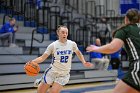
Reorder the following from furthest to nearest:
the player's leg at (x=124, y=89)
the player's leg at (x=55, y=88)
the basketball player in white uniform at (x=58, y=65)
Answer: the basketball player in white uniform at (x=58, y=65), the player's leg at (x=55, y=88), the player's leg at (x=124, y=89)

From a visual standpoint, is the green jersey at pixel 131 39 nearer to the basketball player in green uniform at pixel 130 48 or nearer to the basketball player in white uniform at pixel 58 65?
the basketball player in green uniform at pixel 130 48

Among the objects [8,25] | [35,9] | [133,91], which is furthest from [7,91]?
[133,91]

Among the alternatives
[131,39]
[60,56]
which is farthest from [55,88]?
[131,39]

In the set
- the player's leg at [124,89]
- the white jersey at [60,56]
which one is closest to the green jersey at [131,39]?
the player's leg at [124,89]

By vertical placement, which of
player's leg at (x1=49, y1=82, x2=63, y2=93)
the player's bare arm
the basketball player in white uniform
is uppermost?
the player's bare arm

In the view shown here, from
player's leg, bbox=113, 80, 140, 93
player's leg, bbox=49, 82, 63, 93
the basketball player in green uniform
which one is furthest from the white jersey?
player's leg, bbox=113, 80, 140, 93

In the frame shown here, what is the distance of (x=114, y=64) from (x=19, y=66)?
641 centimetres

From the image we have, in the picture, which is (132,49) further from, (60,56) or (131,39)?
(60,56)

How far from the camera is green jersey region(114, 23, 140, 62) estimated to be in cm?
429

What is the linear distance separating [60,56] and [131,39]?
8.92 ft

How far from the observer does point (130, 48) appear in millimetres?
4336

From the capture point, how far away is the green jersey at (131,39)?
14.1 ft

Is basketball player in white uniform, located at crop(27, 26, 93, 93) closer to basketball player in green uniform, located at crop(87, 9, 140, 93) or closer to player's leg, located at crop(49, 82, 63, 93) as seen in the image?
player's leg, located at crop(49, 82, 63, 93)

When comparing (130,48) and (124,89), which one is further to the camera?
(130,48)
